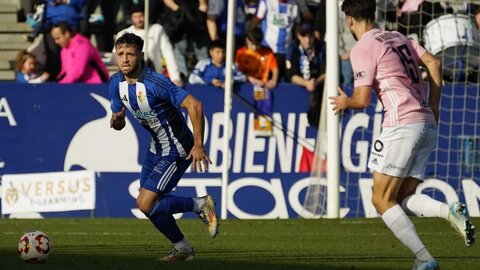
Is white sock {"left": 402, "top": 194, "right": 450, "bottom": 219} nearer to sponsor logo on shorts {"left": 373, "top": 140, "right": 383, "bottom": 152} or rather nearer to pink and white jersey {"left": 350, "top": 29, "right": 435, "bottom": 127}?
sponsor logo on shorts {"left": 373, "top": 140, "right": 383, "bottom": 152}

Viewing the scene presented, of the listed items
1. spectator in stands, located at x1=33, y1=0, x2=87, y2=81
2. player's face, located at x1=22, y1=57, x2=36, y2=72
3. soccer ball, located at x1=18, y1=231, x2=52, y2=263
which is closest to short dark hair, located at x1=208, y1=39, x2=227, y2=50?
spectator in stands, located at x1=33, y1=0, x2=87, y2=81

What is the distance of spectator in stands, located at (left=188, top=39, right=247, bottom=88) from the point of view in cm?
1908

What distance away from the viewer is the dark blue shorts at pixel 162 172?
446 inches

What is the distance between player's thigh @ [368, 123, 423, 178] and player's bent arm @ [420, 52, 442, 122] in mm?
338

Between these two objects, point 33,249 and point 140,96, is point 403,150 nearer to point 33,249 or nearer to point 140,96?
point 140,96

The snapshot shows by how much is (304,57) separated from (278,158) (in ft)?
5.68

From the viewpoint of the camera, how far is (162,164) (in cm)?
1136

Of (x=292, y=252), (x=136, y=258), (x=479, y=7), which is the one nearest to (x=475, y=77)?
(x=479, y=7)

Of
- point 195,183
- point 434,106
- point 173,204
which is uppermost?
point 434,106

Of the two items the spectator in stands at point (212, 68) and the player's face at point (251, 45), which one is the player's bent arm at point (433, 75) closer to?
the spectator in stands at point (212, 68)

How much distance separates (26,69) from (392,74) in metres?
10.8

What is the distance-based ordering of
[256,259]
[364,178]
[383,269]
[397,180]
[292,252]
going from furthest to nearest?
[364,178], [292,252], [256,259], [383,269], [397,180]

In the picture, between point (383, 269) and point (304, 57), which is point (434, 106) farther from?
point (304, 57)

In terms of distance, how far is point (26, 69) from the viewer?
19484mm
